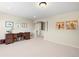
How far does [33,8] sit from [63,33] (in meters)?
0.67

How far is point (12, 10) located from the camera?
1410 mm

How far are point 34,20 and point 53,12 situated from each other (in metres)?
0.35

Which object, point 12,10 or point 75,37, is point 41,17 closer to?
point 12,10

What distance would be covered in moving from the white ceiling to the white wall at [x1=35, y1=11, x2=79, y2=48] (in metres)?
0.09

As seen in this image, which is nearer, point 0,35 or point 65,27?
point 0,35

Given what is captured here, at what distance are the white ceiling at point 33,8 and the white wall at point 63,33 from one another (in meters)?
0.09

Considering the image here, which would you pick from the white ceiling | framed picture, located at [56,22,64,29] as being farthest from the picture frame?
the white ceiling

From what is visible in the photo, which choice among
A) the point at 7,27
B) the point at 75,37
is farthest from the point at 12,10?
the point at 75,37

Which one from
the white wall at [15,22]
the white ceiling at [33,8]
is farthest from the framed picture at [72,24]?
the white wall at [15,22]

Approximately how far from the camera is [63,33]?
164cm

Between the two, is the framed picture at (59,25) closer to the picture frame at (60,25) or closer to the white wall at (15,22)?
the picture frame at (60,25)

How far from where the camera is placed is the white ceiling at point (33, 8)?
1.35m

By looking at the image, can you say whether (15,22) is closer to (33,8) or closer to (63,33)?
(33,8)

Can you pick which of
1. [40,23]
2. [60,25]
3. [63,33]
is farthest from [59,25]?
[40,23]
